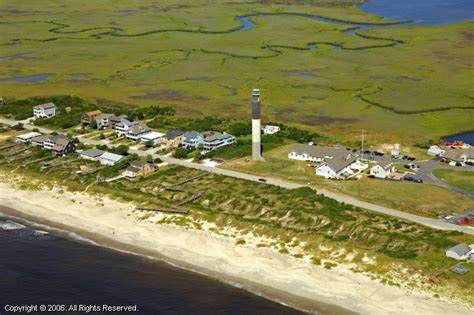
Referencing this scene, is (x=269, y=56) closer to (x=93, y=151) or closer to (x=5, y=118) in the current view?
(x=5, y=118)

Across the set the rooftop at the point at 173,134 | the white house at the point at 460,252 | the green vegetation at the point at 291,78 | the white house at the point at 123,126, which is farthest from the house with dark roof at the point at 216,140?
the white house at the point at 460,252

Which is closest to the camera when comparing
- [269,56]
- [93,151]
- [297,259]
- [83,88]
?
[297,259]

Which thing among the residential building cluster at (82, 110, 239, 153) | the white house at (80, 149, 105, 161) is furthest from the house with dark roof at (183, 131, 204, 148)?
the white house at (80, 149, 105, 161)

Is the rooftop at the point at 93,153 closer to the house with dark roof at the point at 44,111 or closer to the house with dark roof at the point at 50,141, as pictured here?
the house with dark roof at the point at 50,141

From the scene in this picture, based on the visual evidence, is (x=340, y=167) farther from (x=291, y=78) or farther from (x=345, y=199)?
(x=291, y=78)

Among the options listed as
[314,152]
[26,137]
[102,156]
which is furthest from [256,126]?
[26,137]

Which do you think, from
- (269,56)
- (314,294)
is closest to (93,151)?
(314,294)

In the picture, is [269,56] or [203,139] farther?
[269,56]

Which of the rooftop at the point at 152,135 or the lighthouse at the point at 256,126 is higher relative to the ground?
the lighthouse at the point at 256,126
